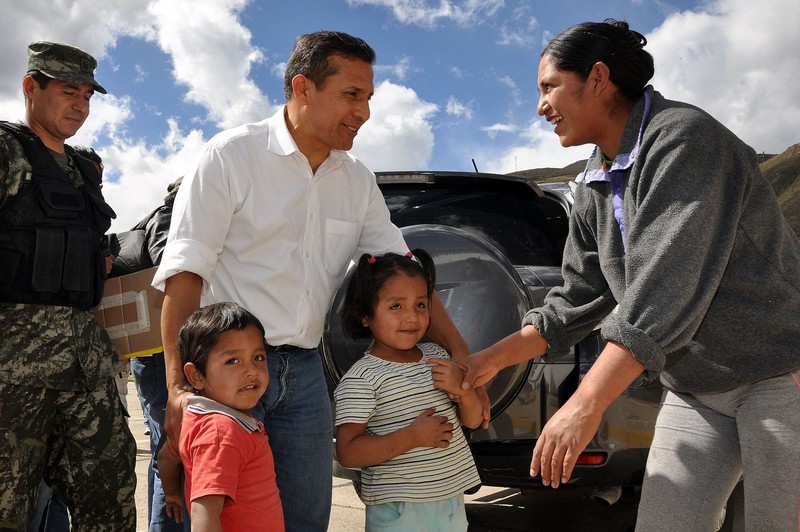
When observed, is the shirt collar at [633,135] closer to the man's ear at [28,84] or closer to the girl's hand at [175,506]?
the girl's hand at [175,506]

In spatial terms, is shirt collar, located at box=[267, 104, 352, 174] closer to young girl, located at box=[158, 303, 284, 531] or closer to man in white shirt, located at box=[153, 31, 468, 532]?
man in white shirt, located at box=[153, 31, 468, 532]

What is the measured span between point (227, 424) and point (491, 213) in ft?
6.67

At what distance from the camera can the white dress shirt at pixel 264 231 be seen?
211 cm

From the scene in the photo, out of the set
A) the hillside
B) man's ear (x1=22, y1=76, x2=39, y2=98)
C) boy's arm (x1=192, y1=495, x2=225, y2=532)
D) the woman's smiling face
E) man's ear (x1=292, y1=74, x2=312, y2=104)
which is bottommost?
boy's arm (x1=192, y1=495, x2=225, y2=532)

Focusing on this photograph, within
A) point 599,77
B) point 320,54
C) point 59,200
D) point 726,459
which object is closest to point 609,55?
point 599,77

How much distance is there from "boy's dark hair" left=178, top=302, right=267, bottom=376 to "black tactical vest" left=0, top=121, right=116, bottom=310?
744mm

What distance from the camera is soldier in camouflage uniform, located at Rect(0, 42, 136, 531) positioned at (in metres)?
2.48

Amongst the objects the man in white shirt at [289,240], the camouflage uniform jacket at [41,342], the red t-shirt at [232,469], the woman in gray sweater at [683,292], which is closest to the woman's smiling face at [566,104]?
the woman in gray sweater at [683,292]

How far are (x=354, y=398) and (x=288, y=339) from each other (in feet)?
0.92

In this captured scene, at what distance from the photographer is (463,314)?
2904 millimetres

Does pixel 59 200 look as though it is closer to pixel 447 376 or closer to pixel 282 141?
pixel 282 141

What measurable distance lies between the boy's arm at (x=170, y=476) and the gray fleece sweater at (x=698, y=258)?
3.94ft

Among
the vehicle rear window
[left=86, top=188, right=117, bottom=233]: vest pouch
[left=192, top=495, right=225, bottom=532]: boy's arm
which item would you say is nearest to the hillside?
the vehicle rear window

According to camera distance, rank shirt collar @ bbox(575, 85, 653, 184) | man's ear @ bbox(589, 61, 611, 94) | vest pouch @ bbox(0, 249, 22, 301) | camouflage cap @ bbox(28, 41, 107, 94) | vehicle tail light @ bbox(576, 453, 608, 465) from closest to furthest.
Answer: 1. shirt collar @ bbox(575, 85, 653, 184)
2. man's ear @ bbox(589, 61, 611, 94)
3. vest pouch @ bbox(0, 249, 22, 301)
4. camouflage cap @ bbox(28, 41, 107, 94)
5. vehicle tail light @ bbox(576, 453, 608, 465)
